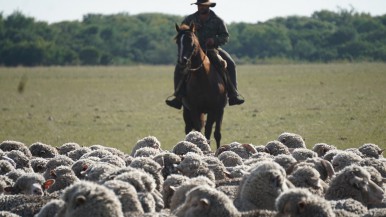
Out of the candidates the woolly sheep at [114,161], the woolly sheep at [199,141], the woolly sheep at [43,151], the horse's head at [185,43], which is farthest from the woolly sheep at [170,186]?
the horse's head at [185,43]

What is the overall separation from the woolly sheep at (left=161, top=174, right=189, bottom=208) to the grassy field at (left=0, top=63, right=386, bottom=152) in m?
4.77

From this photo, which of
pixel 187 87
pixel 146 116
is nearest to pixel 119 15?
pixel 146 116

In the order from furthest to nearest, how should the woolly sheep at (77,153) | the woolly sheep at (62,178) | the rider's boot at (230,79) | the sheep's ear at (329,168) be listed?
the rider's boot at (230,79) → the woolly sheep at (77,153) → the sheep's ear at (329,168) → the woolly sheep at (62,178)

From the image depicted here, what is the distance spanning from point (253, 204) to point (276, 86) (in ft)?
120

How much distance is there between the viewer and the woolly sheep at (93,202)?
20.9 feet

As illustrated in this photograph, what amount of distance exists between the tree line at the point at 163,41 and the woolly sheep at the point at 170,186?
195 feet

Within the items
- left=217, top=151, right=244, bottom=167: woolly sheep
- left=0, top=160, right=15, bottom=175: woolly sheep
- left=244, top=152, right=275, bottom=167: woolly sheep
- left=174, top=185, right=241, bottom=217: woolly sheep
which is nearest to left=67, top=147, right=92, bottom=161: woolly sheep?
left=0, top=160, right=15, bottom=175: woolly sheep

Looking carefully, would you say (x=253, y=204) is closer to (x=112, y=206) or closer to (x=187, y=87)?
(x=112, y=206)

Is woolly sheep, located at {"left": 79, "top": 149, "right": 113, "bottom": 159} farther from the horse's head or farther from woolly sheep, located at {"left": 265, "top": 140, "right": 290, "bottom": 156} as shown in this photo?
the horse's head

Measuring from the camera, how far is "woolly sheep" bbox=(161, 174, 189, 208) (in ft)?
27.6

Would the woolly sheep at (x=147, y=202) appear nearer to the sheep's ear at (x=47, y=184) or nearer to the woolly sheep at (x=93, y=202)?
the woolly sheep at (x=93, y=202)

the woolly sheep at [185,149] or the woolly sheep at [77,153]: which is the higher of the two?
the woolly sheep at [185,149]

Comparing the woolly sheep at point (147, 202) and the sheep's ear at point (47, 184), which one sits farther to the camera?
the sheep's ear at point (47, 184)

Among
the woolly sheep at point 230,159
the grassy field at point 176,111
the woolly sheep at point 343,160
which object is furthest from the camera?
the grassy field at point 176,111
